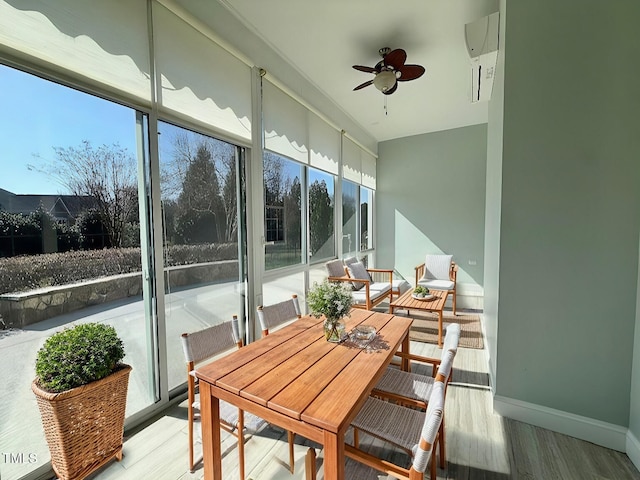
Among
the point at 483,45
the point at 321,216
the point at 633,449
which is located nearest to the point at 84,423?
the point at 633,449

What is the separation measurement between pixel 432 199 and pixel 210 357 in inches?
201

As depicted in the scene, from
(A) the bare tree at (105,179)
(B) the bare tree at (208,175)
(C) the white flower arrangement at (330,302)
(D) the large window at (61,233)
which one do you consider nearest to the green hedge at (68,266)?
(D) the large window at (61,233)

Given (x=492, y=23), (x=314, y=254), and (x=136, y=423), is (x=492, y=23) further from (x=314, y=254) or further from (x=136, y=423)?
(x=136, y=423)

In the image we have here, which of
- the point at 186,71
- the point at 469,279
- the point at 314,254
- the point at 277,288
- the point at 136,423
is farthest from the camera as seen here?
the point at 469,279

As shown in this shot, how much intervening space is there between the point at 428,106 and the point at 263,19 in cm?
281

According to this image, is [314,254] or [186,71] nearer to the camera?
[186,71]

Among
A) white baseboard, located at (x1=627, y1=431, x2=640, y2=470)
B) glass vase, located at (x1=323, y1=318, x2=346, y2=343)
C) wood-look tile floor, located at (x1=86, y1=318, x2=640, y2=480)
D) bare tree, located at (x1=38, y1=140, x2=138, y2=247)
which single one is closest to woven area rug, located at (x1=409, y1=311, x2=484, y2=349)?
wood-look tile floor, located at (x1=86, y1=318, x2=640, y2=480)

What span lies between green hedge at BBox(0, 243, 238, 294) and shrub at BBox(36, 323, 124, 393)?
11.7 inches

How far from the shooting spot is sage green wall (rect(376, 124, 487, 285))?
518 centimetres

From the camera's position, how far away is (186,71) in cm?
212

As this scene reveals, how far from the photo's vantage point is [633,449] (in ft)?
5.29

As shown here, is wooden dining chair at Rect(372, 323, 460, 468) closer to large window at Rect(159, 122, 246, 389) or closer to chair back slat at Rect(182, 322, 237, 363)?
chair back slat at Rect(182, 322, 237, 363)

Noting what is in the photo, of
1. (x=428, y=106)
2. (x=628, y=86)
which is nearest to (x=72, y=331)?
(x=628, y=86)

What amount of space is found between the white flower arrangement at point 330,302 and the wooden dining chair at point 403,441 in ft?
1.61
